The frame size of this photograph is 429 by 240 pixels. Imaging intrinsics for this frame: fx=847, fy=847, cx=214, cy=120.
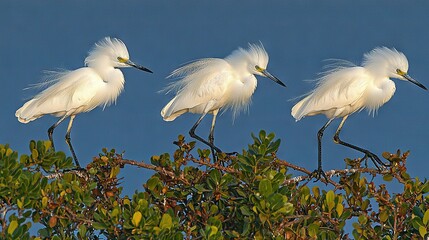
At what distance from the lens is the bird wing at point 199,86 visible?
9.84 meters

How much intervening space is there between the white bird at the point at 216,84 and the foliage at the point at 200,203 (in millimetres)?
3674

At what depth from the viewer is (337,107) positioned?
9469 mm

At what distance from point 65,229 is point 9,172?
54 cm

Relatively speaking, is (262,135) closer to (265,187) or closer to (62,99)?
(265,187)

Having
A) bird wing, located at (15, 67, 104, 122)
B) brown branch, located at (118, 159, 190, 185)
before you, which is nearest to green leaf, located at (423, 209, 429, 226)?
brown branch, located at (118, 159, 190, 185)

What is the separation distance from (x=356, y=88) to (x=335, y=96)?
282 millimetres

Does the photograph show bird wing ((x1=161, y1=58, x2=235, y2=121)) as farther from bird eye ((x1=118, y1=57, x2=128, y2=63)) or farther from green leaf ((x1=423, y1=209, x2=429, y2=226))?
green leaf ((x1=423, y1=209, x2=429, y2=226))

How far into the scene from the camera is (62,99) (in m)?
9.70

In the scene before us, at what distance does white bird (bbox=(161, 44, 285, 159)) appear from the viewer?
9867 mm

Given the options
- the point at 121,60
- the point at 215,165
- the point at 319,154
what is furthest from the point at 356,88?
the point at 215,165

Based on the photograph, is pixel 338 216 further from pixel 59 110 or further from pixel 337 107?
pixel 59 110

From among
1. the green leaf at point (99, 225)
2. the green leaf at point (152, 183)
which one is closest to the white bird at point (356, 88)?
the green leaf at point (152, 183)

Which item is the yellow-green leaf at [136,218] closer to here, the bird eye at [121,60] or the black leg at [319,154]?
the black leg at [319,154]

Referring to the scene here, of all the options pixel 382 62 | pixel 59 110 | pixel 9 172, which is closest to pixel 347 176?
pixel 9 172
